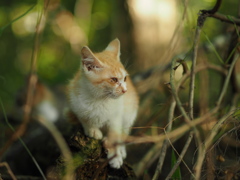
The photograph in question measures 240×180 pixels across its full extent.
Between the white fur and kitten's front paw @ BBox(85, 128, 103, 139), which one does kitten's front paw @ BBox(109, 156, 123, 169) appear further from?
kitten's front paw @ BBox(85, 128, 103, 139)

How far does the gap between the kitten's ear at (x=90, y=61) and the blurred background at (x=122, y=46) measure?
19.0 inches

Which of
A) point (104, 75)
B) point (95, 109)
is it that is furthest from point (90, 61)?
point (95, 109)

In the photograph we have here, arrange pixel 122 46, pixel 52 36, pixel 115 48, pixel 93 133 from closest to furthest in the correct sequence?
pixel 93 133 → pixel 115 48 → pixel 122 46 → pixel 52 36

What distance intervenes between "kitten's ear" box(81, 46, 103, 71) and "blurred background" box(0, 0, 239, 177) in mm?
483

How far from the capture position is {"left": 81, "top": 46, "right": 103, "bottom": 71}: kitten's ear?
283 cm

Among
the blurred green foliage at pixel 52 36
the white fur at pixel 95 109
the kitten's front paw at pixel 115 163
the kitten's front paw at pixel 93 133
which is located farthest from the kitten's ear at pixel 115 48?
the blurred green foliage at pixel 52 36

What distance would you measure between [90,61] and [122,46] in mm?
4093

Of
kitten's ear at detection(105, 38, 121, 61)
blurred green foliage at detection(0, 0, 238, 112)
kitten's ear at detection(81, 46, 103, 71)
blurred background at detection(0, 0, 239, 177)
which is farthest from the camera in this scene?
blurred green foliage at detection(0, 0, 238, 112)

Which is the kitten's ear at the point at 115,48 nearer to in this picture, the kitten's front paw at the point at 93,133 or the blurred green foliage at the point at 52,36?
the kitten's front paw at the point at 93,133

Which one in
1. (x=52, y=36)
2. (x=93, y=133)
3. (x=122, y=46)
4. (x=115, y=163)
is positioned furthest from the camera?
(x=52, y=36)

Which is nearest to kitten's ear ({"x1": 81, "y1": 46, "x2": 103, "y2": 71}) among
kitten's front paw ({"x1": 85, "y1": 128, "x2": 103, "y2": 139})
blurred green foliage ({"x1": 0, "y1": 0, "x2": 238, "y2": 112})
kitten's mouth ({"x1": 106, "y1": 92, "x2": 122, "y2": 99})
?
kitten's mouth ({"x1": 106, "y1": 92, "x2": 122, "y2": 99})

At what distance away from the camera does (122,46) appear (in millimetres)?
6949

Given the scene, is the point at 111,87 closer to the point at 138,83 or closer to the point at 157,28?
the point at 138,83

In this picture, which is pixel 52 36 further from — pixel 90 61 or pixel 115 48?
pixel 90 61
